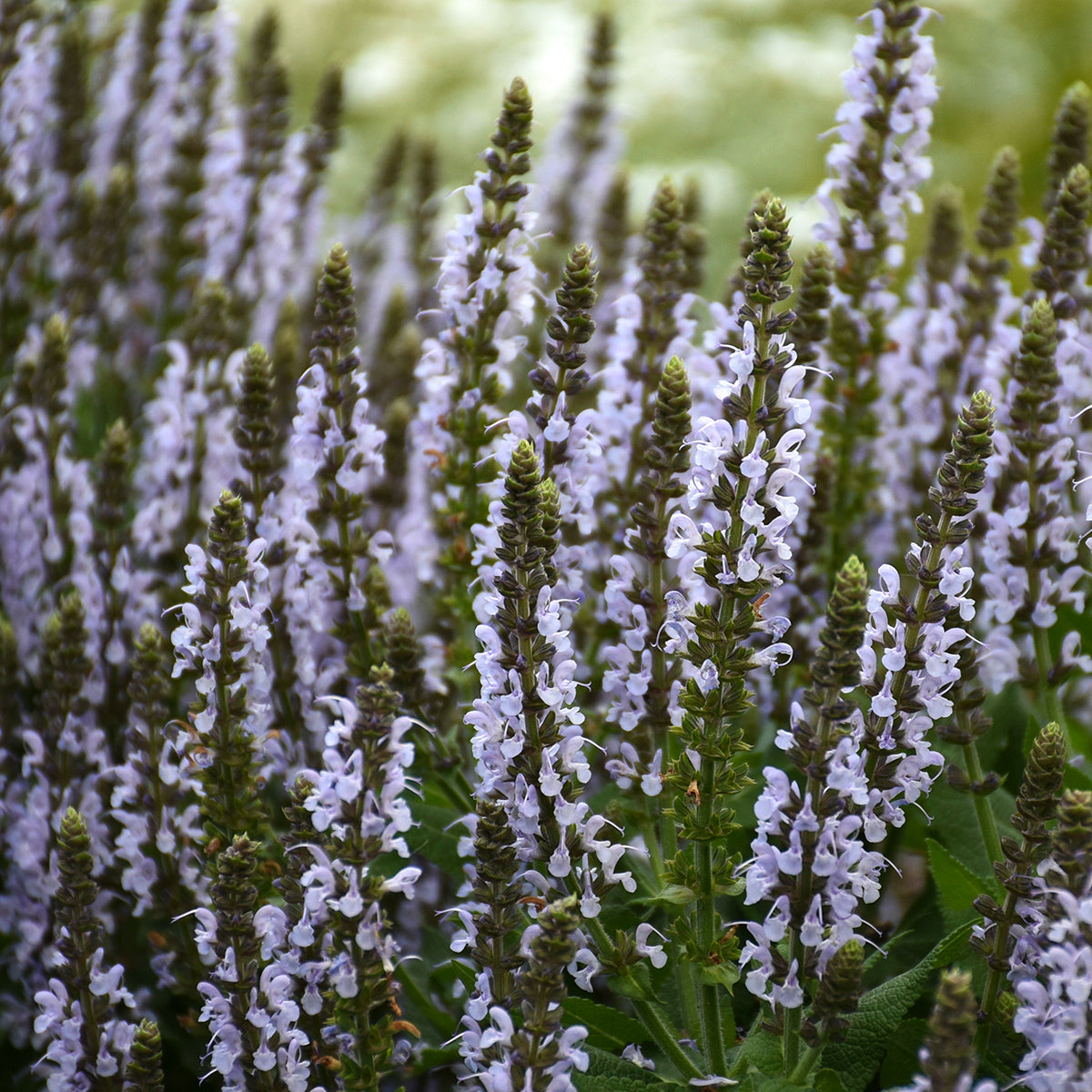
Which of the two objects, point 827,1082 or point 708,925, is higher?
point 708,925

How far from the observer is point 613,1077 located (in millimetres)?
1413

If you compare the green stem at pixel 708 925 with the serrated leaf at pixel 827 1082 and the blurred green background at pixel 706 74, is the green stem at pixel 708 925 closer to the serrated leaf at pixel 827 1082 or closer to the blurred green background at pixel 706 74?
the serrated leaf at pixel 827 1082

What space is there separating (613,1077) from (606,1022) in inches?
7.9

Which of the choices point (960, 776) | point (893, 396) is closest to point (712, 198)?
point (893, 396)

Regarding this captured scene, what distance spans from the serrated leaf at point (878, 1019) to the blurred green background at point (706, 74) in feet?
18.8

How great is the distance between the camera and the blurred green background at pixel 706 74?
740cm

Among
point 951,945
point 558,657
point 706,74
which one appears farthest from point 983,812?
point 706,74

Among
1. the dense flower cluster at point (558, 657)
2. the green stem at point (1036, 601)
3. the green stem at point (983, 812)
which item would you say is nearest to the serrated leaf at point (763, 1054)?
the dense flower cluster at point (558, 657)

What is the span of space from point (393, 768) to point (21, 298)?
2.10m

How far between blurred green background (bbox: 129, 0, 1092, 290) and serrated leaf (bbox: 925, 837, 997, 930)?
5.51m

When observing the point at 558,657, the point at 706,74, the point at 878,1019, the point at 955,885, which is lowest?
the point at 878,1019

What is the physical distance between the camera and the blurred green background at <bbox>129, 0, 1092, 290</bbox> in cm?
740

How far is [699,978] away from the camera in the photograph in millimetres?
1480

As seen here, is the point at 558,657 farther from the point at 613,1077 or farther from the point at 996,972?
the point at 996,972
